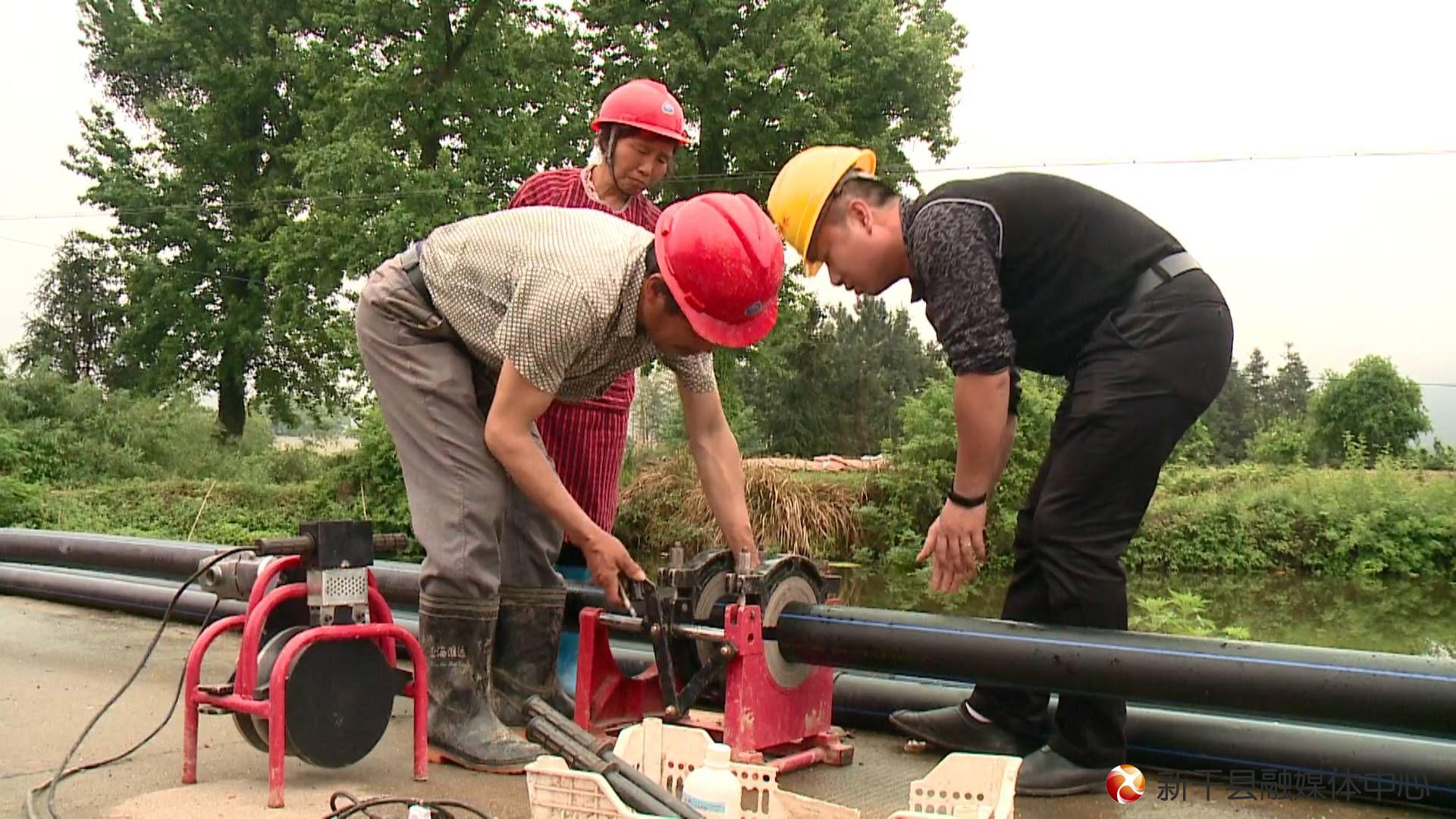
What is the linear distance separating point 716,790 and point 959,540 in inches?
33.5

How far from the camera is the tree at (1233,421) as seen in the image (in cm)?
1620

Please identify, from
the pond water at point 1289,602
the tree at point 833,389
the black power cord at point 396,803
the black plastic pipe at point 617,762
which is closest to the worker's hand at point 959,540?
the black plastic pipe at point 617,762

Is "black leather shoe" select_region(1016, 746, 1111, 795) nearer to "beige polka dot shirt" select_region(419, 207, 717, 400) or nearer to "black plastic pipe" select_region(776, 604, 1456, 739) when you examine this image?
"black plastic pipe" select_region(776, 604, 1456, 739)

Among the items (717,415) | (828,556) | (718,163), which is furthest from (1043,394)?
(717,415)

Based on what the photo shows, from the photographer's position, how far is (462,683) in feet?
A: 8.55

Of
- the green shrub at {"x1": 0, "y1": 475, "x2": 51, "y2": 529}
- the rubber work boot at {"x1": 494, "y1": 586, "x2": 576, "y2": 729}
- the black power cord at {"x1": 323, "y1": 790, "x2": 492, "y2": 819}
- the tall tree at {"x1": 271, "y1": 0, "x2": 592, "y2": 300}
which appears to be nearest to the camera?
the black power cord at {"x1": 323, "y1": 790, "x2": 492, "y2": 819}

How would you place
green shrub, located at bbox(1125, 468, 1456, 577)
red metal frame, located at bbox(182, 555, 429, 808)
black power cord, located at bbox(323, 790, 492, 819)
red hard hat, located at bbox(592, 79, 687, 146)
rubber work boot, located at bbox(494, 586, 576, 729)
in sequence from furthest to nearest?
green shrub, located at bbox(1125, 468, 1456, 577), red hard hat, located at bbox(592, 79, 687, 146), rubber work boot, located at bbox(494, 586, 576, 729), red metal frame, located at bbox(182, 555, 429, 808), black power cord, located at bbox(323, 790, 492, 819)

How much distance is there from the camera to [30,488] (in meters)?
14.4

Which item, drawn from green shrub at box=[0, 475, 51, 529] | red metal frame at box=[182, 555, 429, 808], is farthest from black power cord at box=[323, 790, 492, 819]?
green shrub at box=[0, 475, 51, 529]

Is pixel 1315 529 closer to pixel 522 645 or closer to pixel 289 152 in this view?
pixel 522 645

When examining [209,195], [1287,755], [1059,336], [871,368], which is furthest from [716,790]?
[209,195]

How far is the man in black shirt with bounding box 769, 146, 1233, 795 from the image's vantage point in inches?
92.7

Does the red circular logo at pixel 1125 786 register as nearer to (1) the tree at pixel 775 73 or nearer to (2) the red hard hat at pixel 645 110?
Result: (2) the red hard hat at pixel 645 110

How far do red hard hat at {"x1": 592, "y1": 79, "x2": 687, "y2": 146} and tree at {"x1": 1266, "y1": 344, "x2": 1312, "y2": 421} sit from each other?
1720 centimetres
